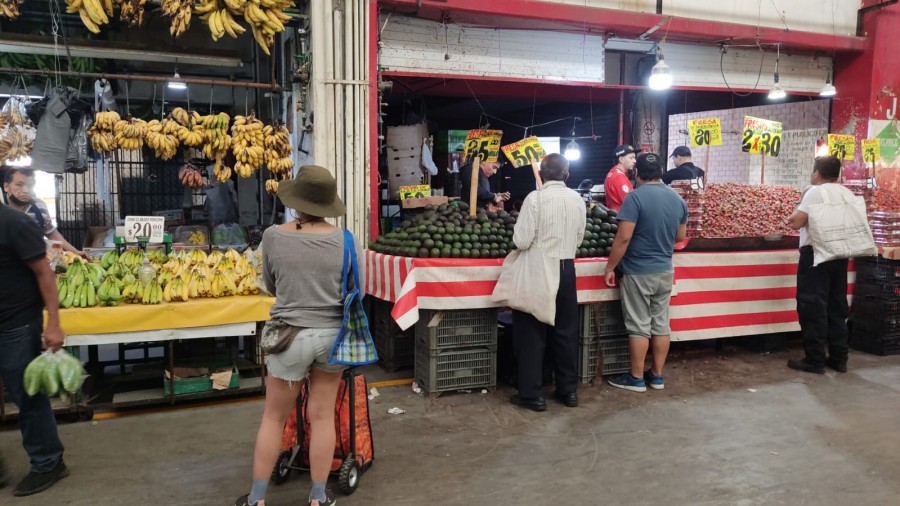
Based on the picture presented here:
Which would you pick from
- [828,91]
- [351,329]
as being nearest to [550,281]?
[351,329]

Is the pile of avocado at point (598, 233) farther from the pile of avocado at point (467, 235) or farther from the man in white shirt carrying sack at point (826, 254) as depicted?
the man in white shirt carrying sack at point (826, 254)

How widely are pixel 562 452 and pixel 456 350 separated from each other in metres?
1.47

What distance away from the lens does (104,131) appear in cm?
663

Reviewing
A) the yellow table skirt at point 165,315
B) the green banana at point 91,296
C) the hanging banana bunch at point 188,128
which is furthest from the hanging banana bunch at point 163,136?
the yellow table skirt at point 165,315

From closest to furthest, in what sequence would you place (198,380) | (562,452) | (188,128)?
1. (562,452)
2. (198,380)
3. (188,128)

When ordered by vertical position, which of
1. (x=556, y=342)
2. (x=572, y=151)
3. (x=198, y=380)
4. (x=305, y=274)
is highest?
(x=572, y=151)

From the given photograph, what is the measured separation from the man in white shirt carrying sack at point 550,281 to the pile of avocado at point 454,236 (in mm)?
536

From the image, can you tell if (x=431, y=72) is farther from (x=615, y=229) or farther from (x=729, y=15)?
(x=729, y=15)

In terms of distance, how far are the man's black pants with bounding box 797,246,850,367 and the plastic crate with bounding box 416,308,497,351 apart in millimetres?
3271

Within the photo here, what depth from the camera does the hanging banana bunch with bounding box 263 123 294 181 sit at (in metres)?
7.01

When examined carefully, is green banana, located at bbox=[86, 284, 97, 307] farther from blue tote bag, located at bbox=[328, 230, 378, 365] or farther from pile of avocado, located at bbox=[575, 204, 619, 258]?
pile of avocado, located at bbox=[575, 204, 619, 258]

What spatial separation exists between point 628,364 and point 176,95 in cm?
803

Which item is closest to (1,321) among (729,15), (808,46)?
(729,15)

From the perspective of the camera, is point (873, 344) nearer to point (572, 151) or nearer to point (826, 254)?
point (826, 254)
